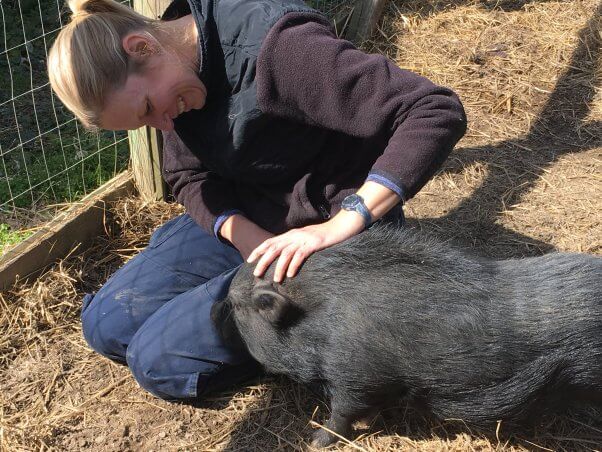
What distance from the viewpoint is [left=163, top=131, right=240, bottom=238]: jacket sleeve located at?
2926mm

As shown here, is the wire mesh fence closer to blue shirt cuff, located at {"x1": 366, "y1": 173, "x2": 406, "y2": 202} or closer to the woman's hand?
the woman's hand

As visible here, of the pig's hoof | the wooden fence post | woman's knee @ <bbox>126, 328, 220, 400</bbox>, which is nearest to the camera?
the pig's hoof

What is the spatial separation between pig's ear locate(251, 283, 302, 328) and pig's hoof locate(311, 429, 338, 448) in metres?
0.51

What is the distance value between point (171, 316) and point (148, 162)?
102cm

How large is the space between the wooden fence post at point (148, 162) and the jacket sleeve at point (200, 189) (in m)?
0.58

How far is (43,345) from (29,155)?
132 cm

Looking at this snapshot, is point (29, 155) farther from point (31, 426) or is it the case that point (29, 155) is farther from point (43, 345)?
point (31, 426)

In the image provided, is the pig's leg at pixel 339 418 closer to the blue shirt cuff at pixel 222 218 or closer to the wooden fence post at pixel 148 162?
the blue shirt cuff at pixel 222 218

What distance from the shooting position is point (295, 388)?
9.61 ft

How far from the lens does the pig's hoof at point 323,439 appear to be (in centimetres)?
268

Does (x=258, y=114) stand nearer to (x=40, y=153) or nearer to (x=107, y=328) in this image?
(x=107, y=328)

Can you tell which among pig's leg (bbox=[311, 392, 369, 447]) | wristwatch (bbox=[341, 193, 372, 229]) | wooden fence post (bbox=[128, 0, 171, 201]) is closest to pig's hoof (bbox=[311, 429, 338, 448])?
pig's leg (bbox=[311, 392, 369, 447])

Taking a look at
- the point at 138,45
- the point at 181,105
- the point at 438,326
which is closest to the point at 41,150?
the point at 181,105

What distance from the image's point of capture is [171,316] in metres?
2.94
